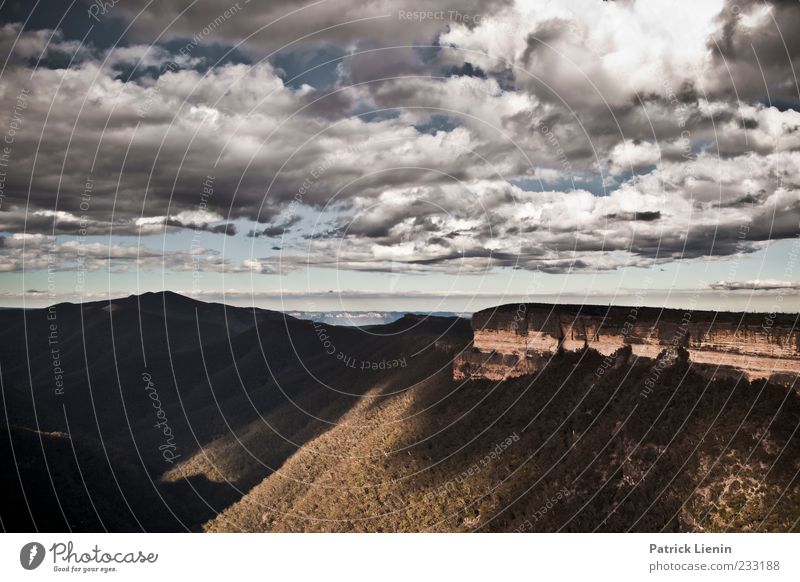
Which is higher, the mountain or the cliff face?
the cliff face

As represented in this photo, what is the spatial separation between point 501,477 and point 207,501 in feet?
183

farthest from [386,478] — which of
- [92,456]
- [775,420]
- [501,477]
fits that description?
[92,456]

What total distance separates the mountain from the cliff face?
16 cm

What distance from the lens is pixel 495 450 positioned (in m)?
50.0

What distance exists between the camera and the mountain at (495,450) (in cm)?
3875

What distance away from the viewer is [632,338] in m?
51.8

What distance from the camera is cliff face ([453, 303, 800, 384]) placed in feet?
134

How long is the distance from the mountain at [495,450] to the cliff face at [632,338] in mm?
163

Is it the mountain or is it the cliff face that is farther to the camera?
the cliff face

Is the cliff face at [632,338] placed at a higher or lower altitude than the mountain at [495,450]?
higher

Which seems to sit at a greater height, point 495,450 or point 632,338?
point 632,338

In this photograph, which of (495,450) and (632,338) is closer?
(495,450)

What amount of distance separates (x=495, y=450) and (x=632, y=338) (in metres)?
13.7

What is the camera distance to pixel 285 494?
206 ft
